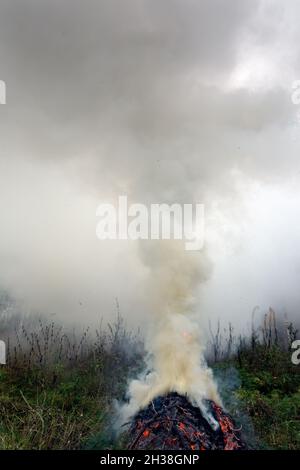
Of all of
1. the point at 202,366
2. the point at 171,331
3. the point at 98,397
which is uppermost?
→ the point at 171,331

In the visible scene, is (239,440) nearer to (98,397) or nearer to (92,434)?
(92,434)

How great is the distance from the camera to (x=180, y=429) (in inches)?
438

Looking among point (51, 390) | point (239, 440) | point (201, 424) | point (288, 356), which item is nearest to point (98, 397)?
point (51, 390)

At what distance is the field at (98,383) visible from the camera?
11734 mm

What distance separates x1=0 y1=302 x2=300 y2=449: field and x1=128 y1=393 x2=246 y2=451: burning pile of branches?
2.43 ft

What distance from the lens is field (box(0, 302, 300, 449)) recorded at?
1173 centimetres

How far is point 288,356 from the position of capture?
1912 cm

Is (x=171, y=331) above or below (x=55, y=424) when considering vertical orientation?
above

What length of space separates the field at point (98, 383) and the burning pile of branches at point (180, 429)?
740 millimetres

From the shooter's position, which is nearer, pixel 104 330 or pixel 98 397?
pixel 98 397

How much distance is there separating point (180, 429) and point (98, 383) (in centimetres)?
615

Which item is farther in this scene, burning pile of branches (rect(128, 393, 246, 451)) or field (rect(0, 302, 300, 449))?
field (rect(0, 302, 300, 449))
